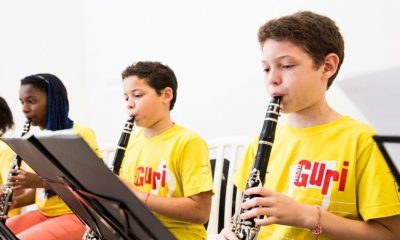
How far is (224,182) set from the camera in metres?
1.85

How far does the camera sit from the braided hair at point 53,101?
6.17ft

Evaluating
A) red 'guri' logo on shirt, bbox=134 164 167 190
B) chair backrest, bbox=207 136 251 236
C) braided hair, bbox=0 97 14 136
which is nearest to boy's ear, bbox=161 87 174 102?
red 'guri' logo on shirt, bbox=134 164 167 190

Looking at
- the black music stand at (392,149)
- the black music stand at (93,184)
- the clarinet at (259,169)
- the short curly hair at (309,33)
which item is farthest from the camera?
the short curly hair at (309,33)

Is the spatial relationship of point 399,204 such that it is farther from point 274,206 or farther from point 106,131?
point 106,131

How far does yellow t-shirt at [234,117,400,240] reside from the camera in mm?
928

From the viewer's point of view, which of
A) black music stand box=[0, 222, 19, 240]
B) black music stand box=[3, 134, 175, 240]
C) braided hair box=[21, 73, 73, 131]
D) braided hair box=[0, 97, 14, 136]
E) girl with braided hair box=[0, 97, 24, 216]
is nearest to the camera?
black music stand box=[3, 134, 175, 240]

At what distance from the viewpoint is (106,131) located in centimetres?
319

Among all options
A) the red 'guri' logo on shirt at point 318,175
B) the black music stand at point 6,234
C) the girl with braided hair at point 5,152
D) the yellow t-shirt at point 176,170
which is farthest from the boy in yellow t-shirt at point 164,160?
the girl with braided hair at point 5,152

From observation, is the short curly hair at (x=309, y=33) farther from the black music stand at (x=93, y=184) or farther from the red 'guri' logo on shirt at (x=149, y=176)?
the red 'guri' logo on shirt at (x=149, y=176)

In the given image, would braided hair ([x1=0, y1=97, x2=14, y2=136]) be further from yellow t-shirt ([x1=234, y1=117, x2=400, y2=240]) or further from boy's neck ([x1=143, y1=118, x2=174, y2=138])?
yellow t-shirt ([x1=234, y1=117, x2=400, y2=240])

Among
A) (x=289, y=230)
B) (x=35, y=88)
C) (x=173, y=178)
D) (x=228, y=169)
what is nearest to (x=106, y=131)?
(x=35, y=88)

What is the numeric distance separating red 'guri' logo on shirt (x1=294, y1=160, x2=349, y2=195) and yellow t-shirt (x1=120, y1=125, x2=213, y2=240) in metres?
0.44

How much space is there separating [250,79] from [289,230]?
127 centimetres

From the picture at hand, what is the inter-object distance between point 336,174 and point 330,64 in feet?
0.82
